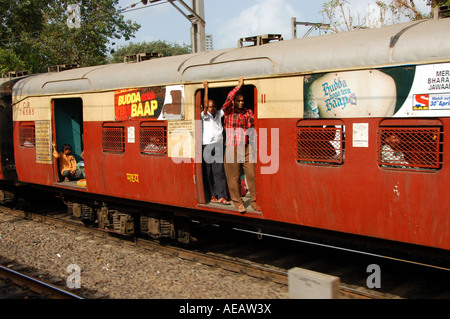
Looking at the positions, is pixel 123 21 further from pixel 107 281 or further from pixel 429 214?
pixel 429 214

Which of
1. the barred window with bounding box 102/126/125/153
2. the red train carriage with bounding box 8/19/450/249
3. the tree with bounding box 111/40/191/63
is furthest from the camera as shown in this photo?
the tree with bounding box 111/40/191/63

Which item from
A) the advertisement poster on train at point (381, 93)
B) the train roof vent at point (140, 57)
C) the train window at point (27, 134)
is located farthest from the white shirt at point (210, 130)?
the train window at point (27, 134)

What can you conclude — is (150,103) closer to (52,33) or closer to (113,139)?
(113,139)

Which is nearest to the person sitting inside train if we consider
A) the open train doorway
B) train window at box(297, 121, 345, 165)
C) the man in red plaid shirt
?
the open train doorway

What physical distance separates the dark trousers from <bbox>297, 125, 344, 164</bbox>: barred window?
66.9 inches

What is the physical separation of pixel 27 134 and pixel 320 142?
7314 mm

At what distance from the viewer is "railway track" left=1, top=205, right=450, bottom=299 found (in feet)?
18.9

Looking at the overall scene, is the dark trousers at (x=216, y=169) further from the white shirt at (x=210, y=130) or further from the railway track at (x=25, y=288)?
the railway track at (x=25, y=288)

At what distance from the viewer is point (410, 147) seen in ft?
15.3

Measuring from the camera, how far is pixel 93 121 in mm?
8438

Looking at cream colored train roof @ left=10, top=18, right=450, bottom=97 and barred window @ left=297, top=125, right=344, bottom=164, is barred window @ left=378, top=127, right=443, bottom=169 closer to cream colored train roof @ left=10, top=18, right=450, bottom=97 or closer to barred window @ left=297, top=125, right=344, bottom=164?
barred window @ left=297, top=125, right=344, bottom=164

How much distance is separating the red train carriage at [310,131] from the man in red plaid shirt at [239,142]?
24 centimetres

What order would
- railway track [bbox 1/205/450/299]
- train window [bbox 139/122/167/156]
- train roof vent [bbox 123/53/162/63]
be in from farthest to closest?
train roof vent [bbox 123/53/162/63]
train window [bbox 139/122/167/156]
railway track [bbox 1/205/450/299]

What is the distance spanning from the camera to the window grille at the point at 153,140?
7.20 meters
